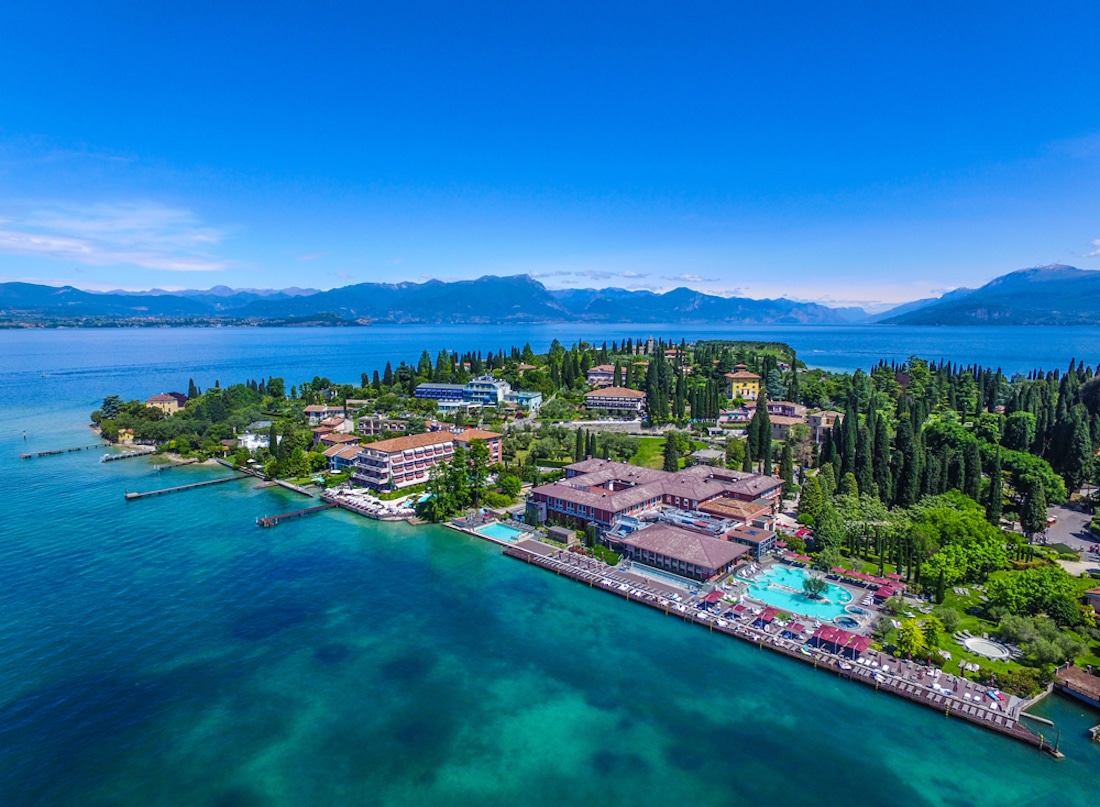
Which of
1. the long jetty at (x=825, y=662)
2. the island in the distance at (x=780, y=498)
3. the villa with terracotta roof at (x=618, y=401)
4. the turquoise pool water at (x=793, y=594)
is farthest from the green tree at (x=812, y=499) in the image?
the villa with terracotta roof at (x=618, y=401)

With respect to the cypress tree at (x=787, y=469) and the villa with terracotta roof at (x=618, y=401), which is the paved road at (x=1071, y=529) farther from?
the villa with terracotta roof at (x=618, y=401)

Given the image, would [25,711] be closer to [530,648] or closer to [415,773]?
[415,773]

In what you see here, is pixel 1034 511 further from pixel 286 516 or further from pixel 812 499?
pixel 286 516

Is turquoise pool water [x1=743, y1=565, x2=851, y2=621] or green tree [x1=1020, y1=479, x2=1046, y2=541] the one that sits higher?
green tree [x1=1020, y1=479, x2=1046, y2=541]

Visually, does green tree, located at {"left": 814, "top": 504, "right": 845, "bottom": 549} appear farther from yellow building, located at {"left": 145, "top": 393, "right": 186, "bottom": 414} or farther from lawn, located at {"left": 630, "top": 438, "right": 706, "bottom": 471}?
yellow building, located at {"left": 145, "top": 393, "right": 186, "bottom": 414}

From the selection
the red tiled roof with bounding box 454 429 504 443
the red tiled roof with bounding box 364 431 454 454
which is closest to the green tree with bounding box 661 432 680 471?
the red tiled roof with bounding box 454 429 504 443

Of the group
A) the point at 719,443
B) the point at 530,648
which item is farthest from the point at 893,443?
the point at 530,648

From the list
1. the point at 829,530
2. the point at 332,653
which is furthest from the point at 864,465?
the point at 332,653
